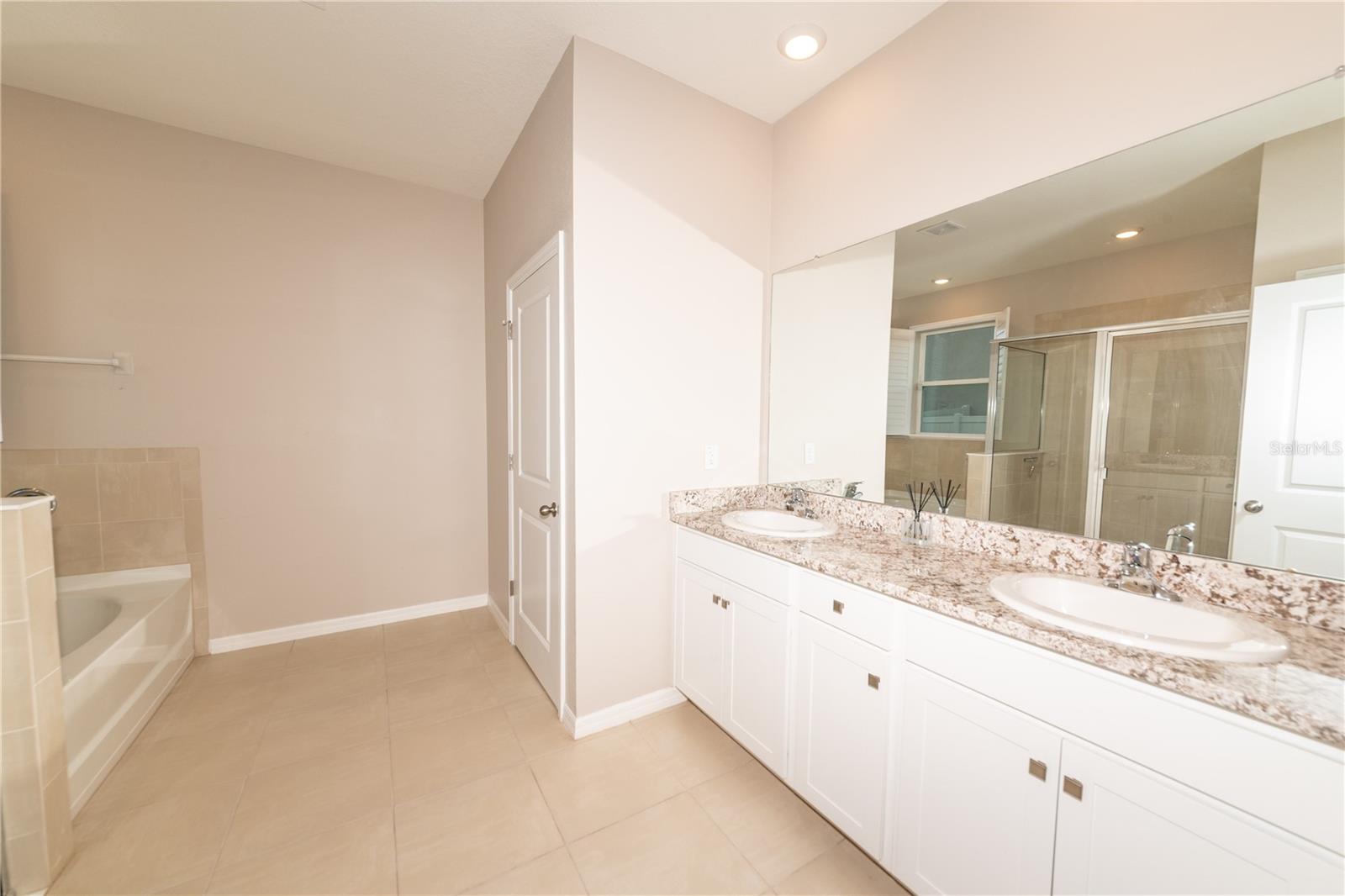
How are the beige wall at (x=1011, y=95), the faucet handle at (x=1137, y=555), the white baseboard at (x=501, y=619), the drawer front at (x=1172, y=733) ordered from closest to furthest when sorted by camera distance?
the drawer front at (x=1172, y=733), the beige wall at (x=1011, y=95), the faucet handle at (x=1137, y=555), the white baseboard at (x=501, y=619)

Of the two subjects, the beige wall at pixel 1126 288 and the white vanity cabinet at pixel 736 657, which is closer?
the beige wall at pixel 1126 288

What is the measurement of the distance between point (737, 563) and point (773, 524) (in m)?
0.42

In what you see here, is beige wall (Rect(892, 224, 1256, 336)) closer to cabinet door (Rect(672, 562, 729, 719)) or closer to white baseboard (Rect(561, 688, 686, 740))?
cabinet door (Rect(672, 562, 729, 719))

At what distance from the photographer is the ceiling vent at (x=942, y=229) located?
5.50 ft

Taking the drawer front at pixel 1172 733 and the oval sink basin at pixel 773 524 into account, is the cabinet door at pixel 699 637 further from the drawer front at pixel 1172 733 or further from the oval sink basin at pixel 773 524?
Result: the drawer front at pixel 1172 733

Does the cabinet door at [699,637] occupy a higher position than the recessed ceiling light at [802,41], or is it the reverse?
the recessed ceiling light at [802,41]

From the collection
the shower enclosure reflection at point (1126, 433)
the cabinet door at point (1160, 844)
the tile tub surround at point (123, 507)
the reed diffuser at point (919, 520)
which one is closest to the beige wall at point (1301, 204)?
the shower enclosure reflection at point (1126, 433)

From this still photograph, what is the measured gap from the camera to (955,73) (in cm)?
163

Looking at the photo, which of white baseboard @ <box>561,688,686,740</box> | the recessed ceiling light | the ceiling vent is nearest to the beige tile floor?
white baseboard @ <box>561,688,686,740</box>

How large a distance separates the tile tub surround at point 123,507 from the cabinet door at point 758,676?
290 centimetres

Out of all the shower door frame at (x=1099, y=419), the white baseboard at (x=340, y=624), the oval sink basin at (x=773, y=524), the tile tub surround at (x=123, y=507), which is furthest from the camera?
the white baseboard at (x=340, y=624)

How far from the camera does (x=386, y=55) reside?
197 centimetres

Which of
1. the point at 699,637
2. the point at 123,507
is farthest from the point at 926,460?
the point at 123,507

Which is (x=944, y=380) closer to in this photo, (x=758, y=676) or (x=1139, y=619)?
(x=1139, y=619)
